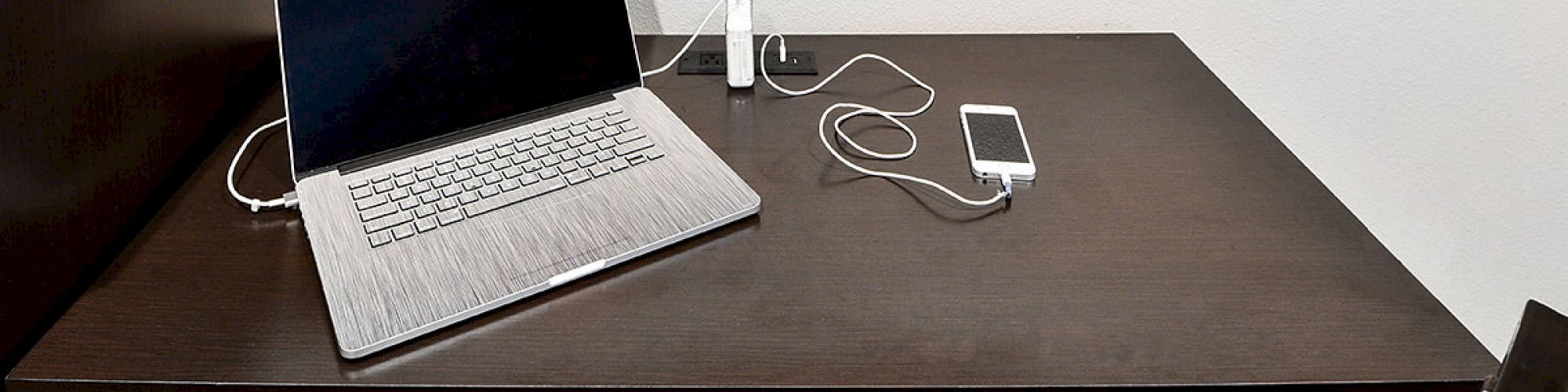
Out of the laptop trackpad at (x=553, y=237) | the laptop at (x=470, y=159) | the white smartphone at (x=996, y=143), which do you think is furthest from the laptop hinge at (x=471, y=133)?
the white smartphone at (x=996, y=143)

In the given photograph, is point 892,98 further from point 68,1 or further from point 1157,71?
point 68,1

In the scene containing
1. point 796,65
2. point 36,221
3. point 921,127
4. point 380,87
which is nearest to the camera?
point 36,221

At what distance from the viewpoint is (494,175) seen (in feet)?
2.18

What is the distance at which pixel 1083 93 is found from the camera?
0.91 meters

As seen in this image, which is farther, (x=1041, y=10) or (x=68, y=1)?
(x=1041, y=10)

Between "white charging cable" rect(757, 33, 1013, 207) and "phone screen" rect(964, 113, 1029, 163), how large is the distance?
0.04 m

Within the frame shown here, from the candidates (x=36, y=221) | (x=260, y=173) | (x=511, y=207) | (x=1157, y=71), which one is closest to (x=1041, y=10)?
(x=1157, y=71)

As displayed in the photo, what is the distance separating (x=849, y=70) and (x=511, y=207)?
1.47ft

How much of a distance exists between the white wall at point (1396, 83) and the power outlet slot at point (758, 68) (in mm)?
113

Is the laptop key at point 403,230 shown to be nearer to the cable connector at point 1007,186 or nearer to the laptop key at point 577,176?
the laptop key at point 577,176

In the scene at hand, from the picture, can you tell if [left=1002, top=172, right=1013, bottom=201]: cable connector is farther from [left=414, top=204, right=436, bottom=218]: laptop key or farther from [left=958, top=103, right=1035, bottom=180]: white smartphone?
[left=414, top=204, right=436, bottom=218]: laptop key

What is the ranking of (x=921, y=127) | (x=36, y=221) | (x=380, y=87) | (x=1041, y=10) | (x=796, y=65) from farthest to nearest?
(x=1041, y=10), (x=796, y=65), (x=921, y=127), (x=380, y=87), (x=36, y=221)

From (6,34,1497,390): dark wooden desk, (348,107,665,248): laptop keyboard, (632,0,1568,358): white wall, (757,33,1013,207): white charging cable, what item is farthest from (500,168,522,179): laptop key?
(632,0,1568,358): white wall

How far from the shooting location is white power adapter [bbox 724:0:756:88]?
2.89 ft
